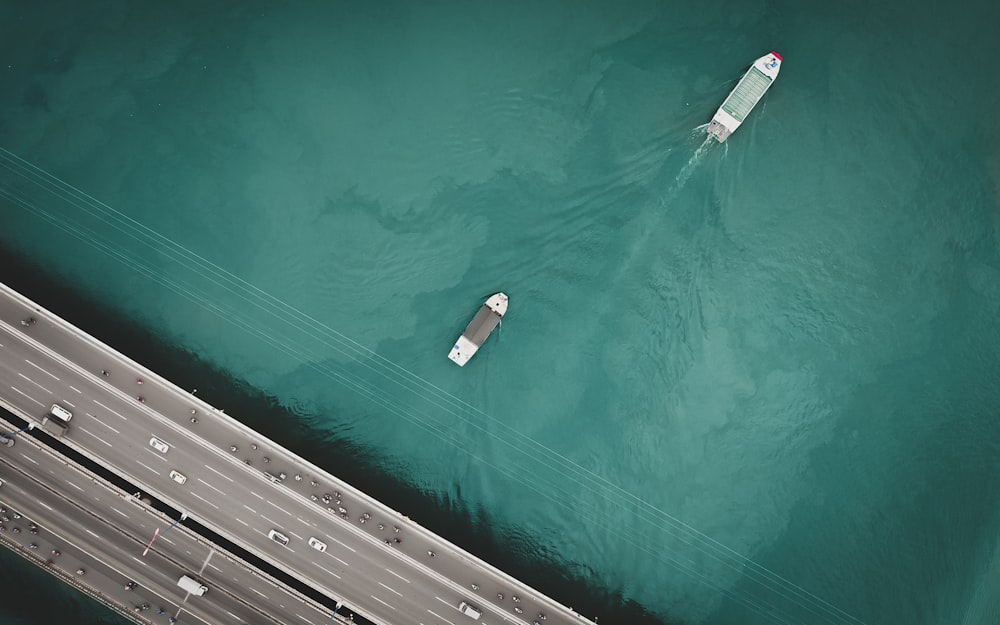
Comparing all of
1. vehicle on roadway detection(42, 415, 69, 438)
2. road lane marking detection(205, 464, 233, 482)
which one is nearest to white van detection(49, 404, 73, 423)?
vehicle on roadway detection(42, 415, 69, 438)

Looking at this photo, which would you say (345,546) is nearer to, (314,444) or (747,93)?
(314,444)

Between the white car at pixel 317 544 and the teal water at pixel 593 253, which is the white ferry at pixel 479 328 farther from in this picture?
the white car at pixel 317 544

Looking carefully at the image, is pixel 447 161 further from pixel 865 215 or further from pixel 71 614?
pixel 71 614

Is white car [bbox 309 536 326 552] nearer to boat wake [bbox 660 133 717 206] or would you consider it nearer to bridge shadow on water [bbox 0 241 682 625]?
bridge shadow on water [bbox 0 241 682 625]

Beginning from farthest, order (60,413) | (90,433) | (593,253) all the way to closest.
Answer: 1. (593,253)
2. (90,433)
3. (60,413)

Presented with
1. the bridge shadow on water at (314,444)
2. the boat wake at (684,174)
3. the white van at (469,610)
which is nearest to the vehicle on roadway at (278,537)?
the bridge shadow on water at (314,444)

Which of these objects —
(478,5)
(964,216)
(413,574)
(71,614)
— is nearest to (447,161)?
(478,5)

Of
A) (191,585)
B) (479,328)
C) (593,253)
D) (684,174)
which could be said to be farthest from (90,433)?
(684,174)
